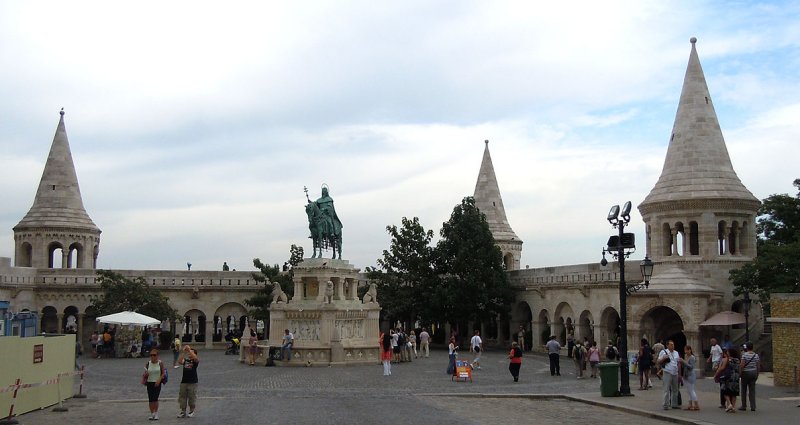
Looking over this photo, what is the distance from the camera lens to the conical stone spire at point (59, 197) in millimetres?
43625

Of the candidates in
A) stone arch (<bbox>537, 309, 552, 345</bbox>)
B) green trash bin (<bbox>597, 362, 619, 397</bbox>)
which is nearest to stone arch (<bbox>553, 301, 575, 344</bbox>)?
stone arch (<bbox>537, 309, 552, 345</bbox>)

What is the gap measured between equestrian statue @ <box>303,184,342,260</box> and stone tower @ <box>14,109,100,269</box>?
59.2 ft

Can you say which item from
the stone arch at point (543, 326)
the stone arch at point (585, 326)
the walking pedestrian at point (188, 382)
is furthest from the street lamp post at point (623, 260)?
the stone arch at point (543, 326)

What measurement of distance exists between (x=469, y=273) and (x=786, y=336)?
Answer: 67.8ft

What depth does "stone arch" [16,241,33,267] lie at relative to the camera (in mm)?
44031

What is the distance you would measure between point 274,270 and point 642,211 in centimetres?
1848

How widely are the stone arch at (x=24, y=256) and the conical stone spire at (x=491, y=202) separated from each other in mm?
25006

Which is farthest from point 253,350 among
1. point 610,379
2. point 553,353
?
point 610,379

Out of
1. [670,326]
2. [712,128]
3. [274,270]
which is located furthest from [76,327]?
[712,128]

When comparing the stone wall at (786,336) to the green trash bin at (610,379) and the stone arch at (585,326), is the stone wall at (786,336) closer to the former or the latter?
the green trash bin at (610,379)

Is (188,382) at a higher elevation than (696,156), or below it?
below

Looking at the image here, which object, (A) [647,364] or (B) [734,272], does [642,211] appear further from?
(A) [647,364]

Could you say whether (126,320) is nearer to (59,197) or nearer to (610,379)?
(59,197)

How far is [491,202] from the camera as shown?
51625mm
